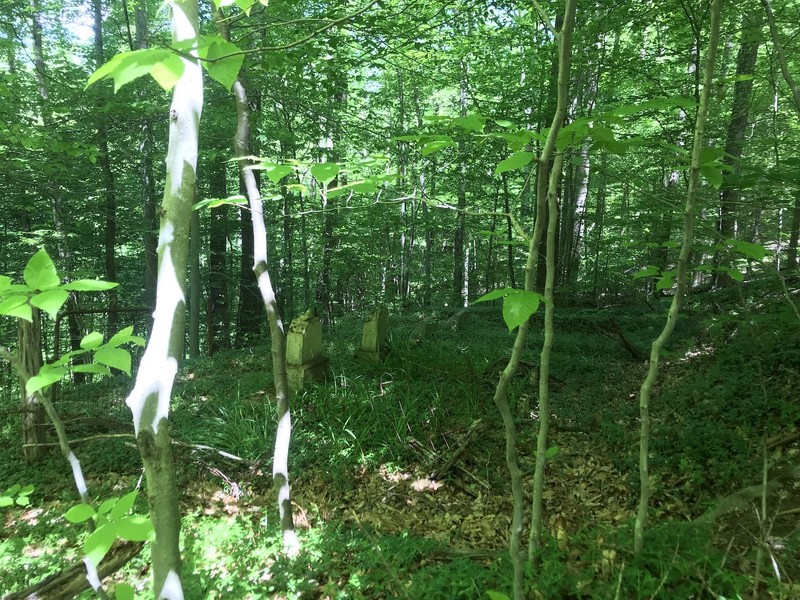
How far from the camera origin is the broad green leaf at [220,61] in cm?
94

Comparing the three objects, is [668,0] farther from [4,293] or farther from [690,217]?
[4,293]

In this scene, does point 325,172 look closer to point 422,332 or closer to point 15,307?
point 15,307

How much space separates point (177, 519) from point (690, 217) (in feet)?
6.66

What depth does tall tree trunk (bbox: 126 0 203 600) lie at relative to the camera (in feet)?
4.05

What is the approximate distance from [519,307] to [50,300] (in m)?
1.18

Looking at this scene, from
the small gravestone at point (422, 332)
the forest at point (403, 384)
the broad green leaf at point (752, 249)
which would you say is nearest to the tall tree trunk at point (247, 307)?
the forest at point (403, 384)

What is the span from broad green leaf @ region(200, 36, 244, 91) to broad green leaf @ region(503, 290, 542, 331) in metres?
0.86

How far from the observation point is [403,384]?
5.69 metres

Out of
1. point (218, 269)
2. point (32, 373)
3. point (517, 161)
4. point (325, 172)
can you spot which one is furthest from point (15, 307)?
A: point (218, 269)

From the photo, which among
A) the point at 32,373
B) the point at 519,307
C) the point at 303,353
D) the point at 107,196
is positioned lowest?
the point at 303,353

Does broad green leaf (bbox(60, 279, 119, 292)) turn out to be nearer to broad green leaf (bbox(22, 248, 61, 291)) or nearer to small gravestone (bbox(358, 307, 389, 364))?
broad green leaf (bbox(22, 248, 61, 291))

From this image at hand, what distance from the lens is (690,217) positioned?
5.29 ft

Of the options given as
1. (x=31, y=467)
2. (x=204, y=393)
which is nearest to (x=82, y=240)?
(x=204, y=393)

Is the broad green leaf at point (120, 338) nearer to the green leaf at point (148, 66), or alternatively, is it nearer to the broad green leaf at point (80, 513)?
the broad green leaf at point (80, 513)
